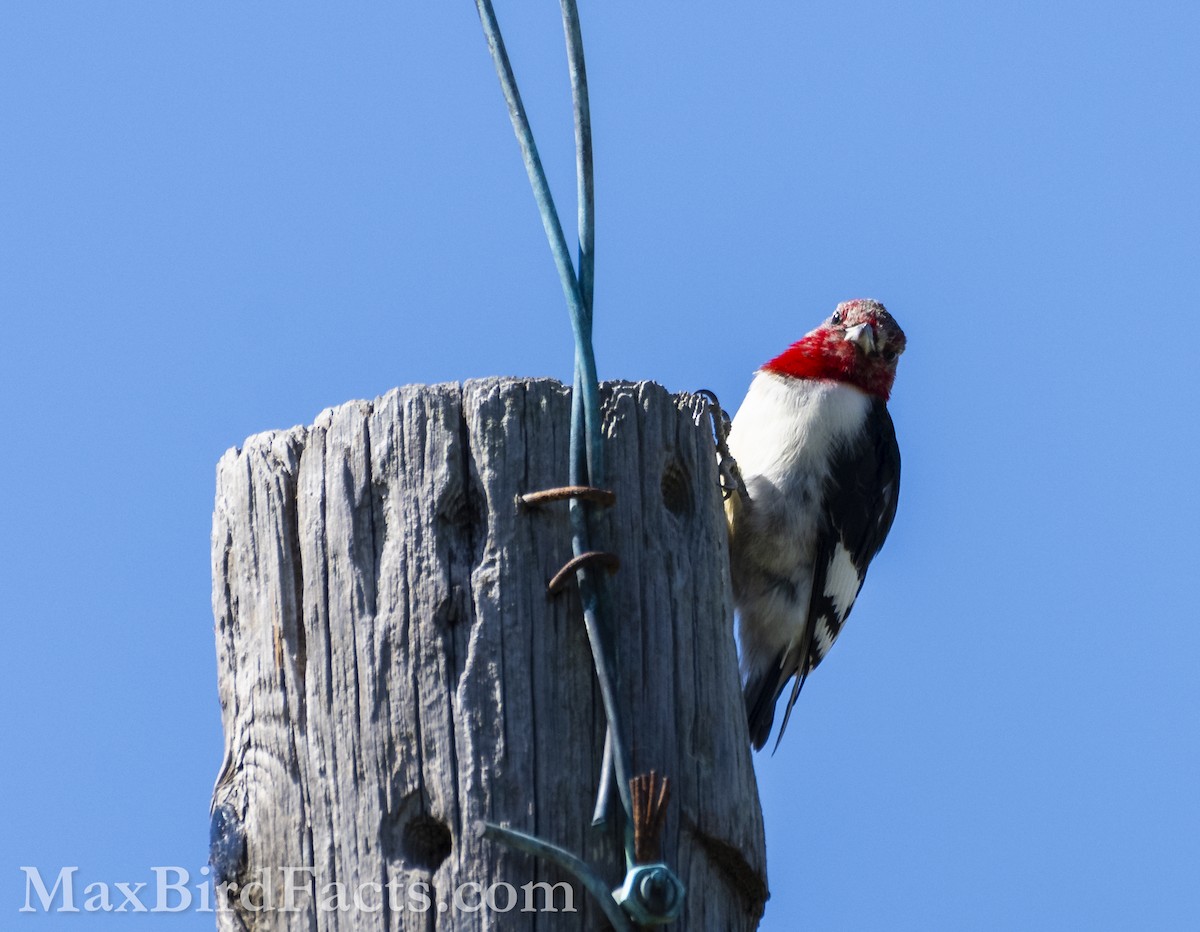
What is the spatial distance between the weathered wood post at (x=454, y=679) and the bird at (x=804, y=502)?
1.88 meters

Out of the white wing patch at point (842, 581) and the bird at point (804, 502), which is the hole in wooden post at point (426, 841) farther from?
the white wing patch at point (842, 581)

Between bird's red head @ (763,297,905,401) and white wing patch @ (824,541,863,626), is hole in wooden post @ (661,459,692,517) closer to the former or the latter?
white wing patch @ (824,541,863,626)

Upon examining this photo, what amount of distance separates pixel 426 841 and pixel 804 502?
2.44 metres

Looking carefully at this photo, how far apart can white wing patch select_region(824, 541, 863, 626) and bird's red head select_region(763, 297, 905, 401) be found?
0.61 meters

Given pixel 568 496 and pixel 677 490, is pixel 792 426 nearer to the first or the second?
pixel 677 490

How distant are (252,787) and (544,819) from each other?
55 cm

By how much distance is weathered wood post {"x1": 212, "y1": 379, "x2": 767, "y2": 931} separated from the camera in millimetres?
2381

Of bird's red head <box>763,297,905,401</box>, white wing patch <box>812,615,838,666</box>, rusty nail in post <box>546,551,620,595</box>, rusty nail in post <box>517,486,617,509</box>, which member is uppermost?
bird's red head <box>763,297,905,401</box>

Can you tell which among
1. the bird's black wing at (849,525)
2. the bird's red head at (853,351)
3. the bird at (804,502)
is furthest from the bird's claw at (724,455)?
the bird's red head at (853,351)

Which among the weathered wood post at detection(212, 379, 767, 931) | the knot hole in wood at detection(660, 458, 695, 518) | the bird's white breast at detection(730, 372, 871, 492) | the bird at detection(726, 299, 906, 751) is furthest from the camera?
Answer: the bird's white breast at detection(730, 372, 871, 492)

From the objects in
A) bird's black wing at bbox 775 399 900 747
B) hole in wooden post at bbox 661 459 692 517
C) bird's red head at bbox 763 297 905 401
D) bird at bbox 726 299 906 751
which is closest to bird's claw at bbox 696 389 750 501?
bird at bbox 726 299 906 751

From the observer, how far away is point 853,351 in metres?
5.28

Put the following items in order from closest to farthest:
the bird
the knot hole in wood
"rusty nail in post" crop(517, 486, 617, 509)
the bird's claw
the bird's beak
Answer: "rusty nail in post" crop(517, 486, 617, 509), the knot hole in wood, the bird's claw, the bird, the bird's beak

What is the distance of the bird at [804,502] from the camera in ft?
15.0
